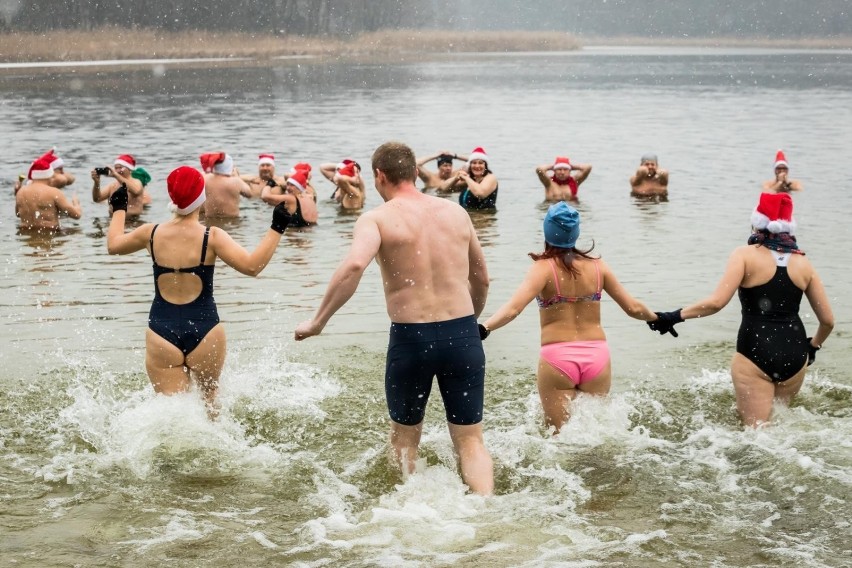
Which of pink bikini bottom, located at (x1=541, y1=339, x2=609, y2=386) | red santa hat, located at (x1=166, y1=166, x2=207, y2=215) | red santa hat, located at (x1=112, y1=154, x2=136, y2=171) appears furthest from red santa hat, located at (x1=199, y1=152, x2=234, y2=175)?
pink bikini bottom, located at (x1=541, y1=339, x2=609, y2=386)

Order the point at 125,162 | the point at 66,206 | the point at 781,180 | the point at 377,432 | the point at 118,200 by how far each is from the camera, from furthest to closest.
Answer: the point at 781,180 < the point at 125,162 < the point at 66,206 < the point at 377,432 < the point at 118,200

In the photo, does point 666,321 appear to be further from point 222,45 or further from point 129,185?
point 222,45

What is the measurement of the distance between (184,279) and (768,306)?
11.7ft

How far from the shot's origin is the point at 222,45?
3310 inches

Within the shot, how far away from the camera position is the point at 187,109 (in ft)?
127

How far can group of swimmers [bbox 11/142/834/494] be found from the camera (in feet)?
18.1

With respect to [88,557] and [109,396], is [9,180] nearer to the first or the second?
[109,396]

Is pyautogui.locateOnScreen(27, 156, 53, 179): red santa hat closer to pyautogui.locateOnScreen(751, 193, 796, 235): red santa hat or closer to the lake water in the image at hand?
the lake water

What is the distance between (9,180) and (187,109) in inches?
722

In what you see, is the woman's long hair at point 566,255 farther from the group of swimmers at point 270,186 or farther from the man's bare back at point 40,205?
the man's bare back at point 40,205

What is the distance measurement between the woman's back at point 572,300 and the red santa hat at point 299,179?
9387 mm

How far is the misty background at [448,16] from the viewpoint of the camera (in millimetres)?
80062

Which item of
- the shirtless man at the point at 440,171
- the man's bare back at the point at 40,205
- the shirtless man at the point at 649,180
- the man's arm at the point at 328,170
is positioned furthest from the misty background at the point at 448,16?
the shirtless man at the point at 649,180

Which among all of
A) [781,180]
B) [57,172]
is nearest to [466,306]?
[57,172]
